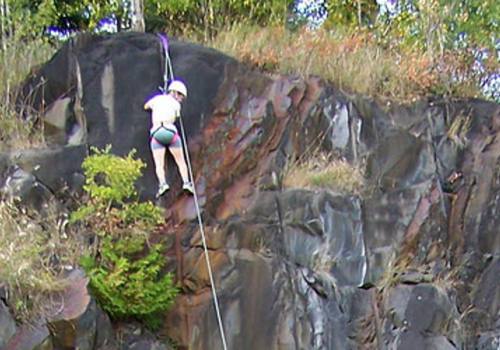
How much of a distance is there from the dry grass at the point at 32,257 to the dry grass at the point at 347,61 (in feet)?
8.74

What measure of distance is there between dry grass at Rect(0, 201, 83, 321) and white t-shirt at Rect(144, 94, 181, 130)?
1194 millimetres

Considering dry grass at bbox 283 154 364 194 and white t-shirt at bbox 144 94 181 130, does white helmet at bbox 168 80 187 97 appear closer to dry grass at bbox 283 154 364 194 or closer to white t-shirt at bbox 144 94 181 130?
white t-shirt at bbox 144 94 181 130

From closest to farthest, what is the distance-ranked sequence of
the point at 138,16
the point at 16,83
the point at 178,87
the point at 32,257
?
1. the point at 32,257
2. the point at 178,87
3. the point at 16,83
4. the point at 138,16

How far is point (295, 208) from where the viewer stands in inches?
239

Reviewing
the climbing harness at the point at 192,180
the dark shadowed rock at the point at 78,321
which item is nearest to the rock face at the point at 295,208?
the climbing harness at the point at 192,180

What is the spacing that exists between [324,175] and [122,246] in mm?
2069

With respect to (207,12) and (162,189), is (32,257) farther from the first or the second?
Answer: (207,12)

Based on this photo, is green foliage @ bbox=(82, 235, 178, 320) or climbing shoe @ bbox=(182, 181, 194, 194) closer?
green foliage @ bbox=(82, 235, 178, 320)

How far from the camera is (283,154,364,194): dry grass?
6.27 metres

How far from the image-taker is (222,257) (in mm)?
5703

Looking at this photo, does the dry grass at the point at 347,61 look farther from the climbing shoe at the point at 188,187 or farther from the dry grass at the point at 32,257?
the dry grass at the point at 32,257

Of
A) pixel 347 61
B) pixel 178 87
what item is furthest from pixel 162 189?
pixel 347 61

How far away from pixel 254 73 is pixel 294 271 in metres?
2.05

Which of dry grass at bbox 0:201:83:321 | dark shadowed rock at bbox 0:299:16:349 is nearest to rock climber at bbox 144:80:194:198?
dry grass at bbox 0:201:83:321
